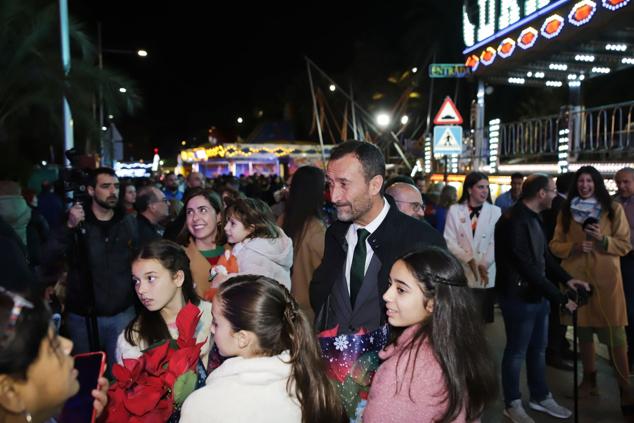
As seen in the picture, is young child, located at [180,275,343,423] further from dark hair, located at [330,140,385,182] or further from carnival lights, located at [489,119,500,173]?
carnival lights, located at [489,119,500,173]

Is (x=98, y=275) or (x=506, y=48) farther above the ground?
(x=506, y=48)

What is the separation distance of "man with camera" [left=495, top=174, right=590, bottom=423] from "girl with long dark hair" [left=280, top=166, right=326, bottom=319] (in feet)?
5.26

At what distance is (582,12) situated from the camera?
30.0ft

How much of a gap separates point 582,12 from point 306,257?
772 cm

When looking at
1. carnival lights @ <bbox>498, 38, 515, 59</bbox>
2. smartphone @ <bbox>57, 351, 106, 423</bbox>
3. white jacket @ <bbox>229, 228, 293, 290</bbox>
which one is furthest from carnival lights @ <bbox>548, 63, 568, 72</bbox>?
smartphone @ <bbox>57, 351, 106, 423</bbox>

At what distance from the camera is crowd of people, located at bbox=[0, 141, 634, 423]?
2008 mm

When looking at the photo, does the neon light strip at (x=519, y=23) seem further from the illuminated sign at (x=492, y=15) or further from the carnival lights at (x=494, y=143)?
the carnival lights at (x=494, y=143)

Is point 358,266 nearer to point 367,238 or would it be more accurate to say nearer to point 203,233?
point 367,238

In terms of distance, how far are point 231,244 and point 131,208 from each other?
11.4ft

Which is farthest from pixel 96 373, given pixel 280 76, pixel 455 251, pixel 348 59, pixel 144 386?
pixel 280 76

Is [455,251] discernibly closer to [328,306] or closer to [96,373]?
[328,306]

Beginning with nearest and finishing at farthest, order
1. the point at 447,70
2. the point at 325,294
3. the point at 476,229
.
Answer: the point at 325,294 → the point at 476,229 → the point at 447,70

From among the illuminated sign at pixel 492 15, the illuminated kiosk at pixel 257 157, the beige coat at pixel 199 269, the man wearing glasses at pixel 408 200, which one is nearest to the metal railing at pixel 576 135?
the illuminated sign at pixel 492 15

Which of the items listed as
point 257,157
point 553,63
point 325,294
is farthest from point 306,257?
point 257,157
